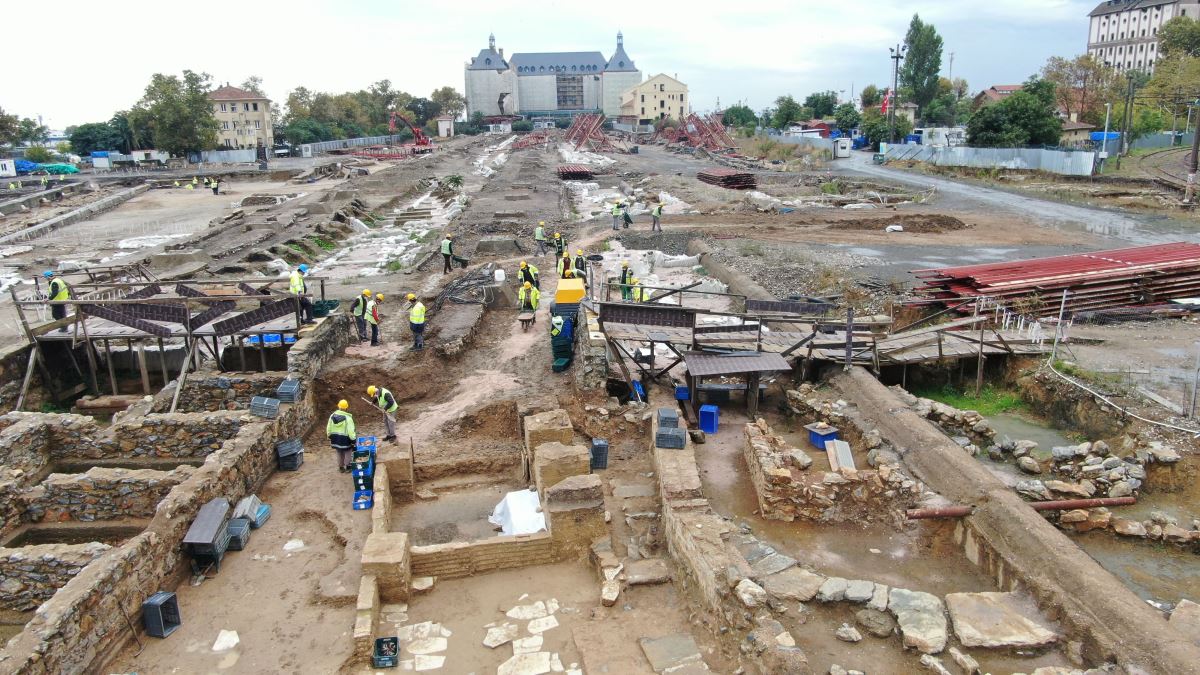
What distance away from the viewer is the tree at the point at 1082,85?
6025cm

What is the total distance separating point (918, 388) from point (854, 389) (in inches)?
94.4

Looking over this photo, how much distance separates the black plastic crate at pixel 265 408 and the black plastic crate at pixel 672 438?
18.8 feet

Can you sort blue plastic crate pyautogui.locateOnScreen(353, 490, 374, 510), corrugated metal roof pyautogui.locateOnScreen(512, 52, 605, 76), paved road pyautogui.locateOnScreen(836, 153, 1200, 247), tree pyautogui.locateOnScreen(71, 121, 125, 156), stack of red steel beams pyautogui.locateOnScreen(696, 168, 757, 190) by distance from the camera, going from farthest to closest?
1. corrugated metal roof pyautogui.locateOnScreen(512, 52, 605, 76)
2. tree pyautogui.locateOnScreen(71, 121, 125, 156)
3. stack of red steel beams pyautogui.locateOnScreen(696, 168, 757, 190)
4. paved road pyautogui.locateOnScreen(836, 153, 1200, 247)
5. blue plastic crate pyautogui.locateOnScreen(353, 490, 374, 510)

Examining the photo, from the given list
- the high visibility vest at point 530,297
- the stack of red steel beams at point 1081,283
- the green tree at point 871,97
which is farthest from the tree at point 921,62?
the high visibility vest at point 530,297

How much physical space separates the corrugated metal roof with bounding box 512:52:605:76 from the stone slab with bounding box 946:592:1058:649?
158m

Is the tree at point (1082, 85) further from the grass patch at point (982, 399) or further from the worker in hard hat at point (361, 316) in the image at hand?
the worker in hard hat at point (361, 316)

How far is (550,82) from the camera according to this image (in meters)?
A: 154

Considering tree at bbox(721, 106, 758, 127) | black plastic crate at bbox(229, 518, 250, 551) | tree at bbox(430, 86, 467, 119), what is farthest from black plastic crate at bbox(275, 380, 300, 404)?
tree at bbox(430, 86, 467, 119)

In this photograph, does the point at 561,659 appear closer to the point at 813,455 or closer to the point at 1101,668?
the point at 1101,668

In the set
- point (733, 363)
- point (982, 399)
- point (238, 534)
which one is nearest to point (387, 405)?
point (238, 534)

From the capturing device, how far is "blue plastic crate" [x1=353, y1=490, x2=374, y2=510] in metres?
9.55

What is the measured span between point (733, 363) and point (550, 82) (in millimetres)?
153029

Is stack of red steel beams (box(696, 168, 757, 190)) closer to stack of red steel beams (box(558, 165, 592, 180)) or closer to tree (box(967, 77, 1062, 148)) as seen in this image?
stack of red steel beams (box(558, 165, 592, 180))

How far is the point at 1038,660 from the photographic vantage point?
637 centimetres
